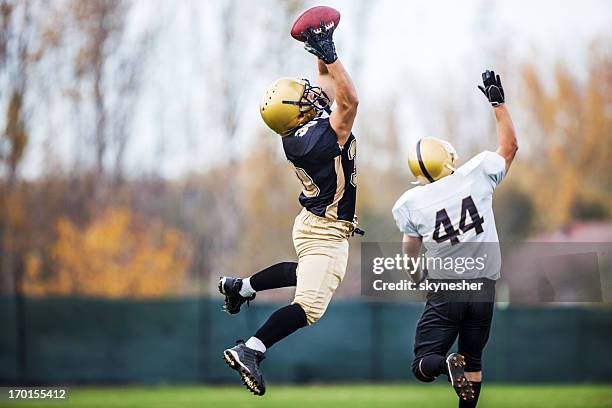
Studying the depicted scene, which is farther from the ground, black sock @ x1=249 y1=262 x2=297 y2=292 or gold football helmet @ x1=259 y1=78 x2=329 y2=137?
gold football helmet @ x1=259 y1=78 x2=329 y2=137

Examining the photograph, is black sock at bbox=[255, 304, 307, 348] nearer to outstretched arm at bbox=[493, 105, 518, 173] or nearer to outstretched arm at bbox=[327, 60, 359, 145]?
outstretched arm at bbox=[327, 60, 359, 145]

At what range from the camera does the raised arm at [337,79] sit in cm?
607

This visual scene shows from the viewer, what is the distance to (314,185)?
6465 millimetres

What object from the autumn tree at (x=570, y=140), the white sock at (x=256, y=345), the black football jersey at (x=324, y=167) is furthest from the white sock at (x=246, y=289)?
the autumn tree at (x=570, y=140)

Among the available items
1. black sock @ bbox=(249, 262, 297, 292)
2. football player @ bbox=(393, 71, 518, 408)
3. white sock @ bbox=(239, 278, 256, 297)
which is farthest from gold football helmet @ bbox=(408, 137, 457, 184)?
white sock @ bbox=(239, 278, 256, 297)

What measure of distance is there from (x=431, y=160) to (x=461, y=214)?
16.6 inches

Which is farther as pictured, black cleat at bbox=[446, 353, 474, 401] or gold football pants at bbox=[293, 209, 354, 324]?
gold football pants at bbox=[293, 209, 354, 324]

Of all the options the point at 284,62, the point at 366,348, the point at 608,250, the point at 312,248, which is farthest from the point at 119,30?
the point at 312,248

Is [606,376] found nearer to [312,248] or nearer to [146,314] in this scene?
[146,314]

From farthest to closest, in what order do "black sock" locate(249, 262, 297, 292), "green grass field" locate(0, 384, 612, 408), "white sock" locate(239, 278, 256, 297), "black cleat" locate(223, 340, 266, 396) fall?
"green grass field" locate(0, 384, 612, 408) < "white sock" locate(239, 278, 256, 297) < "black sock" locate(249, 262, 297, 292) < "black cleat" locate(223, 340, 266, 396)

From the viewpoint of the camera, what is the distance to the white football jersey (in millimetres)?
6566

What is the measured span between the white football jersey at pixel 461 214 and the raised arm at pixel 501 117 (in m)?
0.09

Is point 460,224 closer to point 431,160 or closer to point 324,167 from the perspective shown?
point 431,160

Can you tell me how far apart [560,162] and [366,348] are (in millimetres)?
14393
